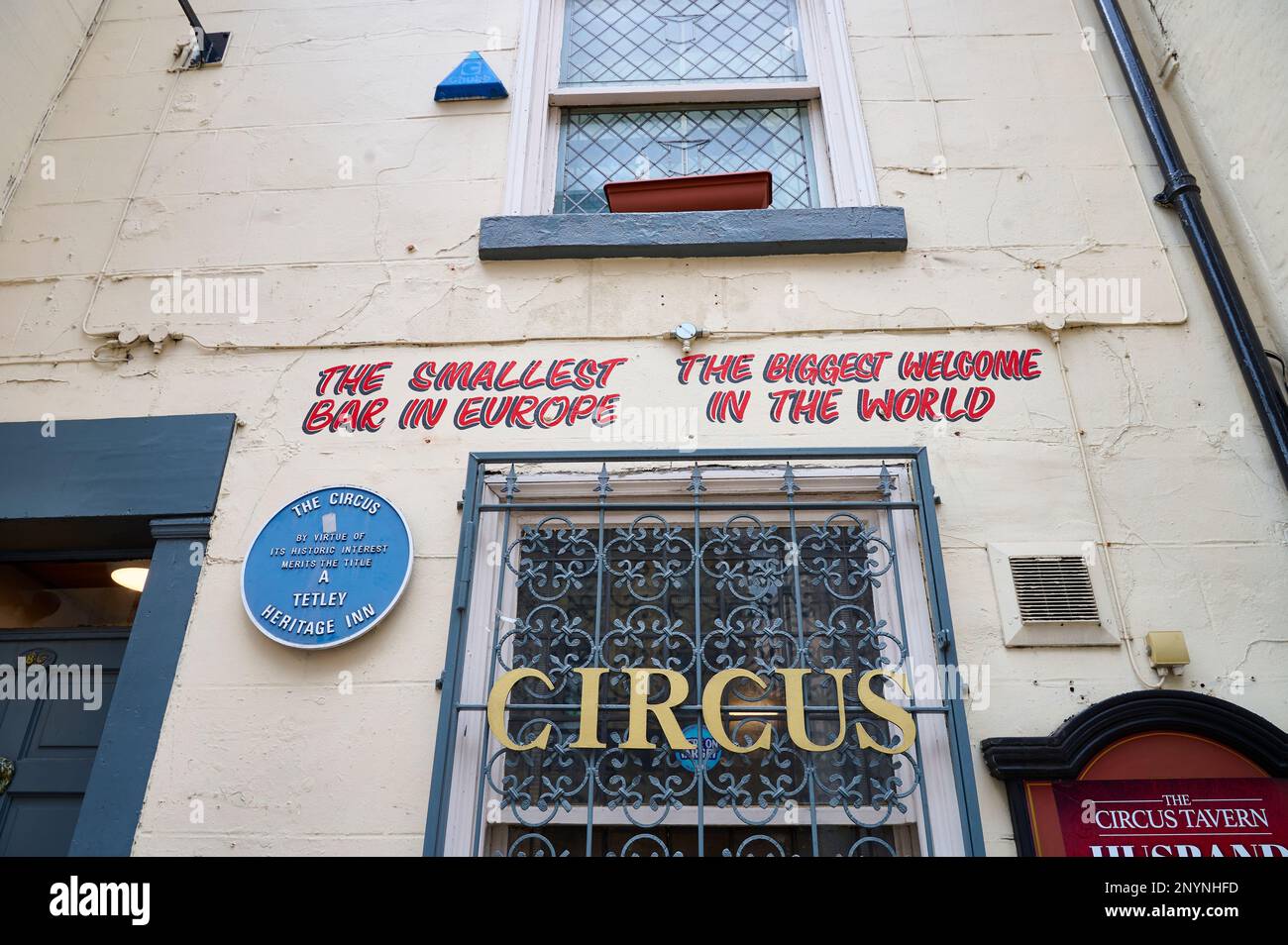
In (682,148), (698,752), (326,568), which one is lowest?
(698,752)

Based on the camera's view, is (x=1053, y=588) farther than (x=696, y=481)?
No

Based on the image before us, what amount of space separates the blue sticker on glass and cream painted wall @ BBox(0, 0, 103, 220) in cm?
466

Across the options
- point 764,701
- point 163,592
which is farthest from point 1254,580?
point 163,592

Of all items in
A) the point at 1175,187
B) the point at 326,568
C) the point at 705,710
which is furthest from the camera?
the point at 1175,187

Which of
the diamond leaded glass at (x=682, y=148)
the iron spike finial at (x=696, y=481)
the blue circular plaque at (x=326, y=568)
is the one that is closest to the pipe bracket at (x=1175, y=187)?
the diamond leaded glass at (x=682, y=148)

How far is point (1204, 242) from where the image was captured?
4.14 meters

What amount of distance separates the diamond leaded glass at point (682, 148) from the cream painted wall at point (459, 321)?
0.46 metres

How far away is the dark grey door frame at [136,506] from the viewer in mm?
3582

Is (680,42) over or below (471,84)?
over

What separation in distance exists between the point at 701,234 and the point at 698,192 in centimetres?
30

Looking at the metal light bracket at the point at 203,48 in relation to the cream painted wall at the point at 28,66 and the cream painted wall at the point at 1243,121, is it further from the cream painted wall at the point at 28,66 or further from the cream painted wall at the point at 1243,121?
the cream painted wall at the point at 1243,121

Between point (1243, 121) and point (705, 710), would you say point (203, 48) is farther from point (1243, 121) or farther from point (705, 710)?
point (1243, 121)

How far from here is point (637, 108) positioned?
17.1 feet

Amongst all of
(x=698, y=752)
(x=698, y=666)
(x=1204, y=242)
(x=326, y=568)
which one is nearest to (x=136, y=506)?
(x=326, y=568)
